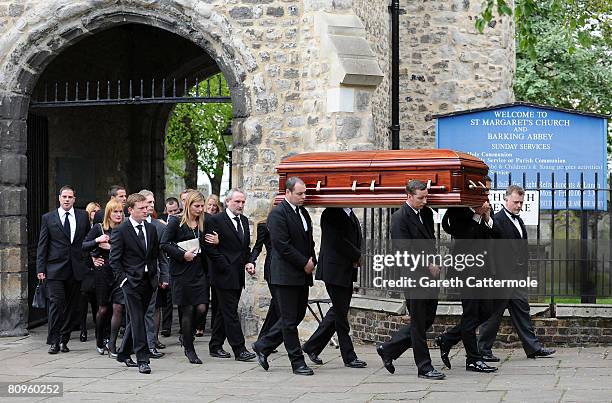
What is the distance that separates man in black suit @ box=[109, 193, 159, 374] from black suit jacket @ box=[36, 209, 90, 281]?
198cm

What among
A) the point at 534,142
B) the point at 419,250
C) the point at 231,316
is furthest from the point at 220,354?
the point at 534,142

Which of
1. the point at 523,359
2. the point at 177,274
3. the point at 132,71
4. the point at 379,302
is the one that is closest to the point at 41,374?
the point at 177,274

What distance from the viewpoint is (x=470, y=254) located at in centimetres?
1053

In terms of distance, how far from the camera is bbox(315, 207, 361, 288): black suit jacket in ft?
34.0

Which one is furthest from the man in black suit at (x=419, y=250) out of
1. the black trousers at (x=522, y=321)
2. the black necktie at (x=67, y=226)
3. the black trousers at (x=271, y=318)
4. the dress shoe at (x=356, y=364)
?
the black necktie at (x=67, y=226)

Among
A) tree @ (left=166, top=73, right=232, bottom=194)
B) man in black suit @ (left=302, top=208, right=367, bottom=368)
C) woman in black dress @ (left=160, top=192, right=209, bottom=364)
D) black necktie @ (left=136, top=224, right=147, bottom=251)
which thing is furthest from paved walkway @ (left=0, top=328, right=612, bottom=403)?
tree @ (left=166, top=73, right=232, bottom=194)

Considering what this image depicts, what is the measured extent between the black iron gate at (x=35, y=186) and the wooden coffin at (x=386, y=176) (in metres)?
5.29

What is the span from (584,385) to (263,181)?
5.13 metres

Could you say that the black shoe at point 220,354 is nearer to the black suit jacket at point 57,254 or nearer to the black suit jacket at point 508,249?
the black suit jacket at point 57,254

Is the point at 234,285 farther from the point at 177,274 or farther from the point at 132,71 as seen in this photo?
the point at 132,71

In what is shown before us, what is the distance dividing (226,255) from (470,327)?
8.08ft

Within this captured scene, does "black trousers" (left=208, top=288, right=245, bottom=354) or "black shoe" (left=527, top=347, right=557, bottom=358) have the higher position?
"black trousers" (left=208, top=288, right=245, bottom=354)

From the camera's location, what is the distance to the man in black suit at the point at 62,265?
484 inches

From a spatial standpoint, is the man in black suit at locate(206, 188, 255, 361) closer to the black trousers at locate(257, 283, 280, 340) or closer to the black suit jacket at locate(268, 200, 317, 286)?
the black trousers at locate(257, 283, 280, 340)
